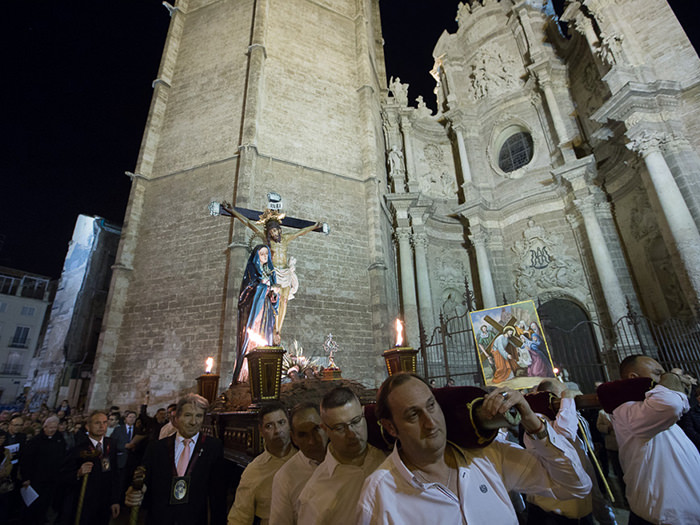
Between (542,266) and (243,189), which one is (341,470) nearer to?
(243,189)

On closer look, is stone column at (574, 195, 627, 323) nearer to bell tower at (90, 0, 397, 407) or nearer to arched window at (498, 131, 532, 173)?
arched window at (498, 131, 532, 173)

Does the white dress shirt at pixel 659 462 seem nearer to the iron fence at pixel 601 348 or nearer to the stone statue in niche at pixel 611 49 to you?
the iron fence at pixel 601 348

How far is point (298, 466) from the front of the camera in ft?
6.63

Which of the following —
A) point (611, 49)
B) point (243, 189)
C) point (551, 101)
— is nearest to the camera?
point (611, 49)

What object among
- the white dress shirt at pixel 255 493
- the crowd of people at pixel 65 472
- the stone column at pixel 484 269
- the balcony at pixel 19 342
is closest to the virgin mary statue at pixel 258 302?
the crowd of people at pixel 65 472

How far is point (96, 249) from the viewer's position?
17.3 m

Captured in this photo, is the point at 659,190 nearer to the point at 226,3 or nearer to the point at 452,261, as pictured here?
the point at 452,261

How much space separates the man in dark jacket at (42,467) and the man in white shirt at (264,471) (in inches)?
125

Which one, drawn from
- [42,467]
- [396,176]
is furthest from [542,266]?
[42,467]

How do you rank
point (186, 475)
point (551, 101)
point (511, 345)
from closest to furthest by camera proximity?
point (186, 475) < point (511, 345) < point (551, 101)

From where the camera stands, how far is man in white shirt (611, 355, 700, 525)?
1.77m

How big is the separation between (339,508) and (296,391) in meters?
3.67

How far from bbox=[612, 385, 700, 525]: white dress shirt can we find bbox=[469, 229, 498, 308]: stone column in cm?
1002

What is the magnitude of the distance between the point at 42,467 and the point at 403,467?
16.1ft
